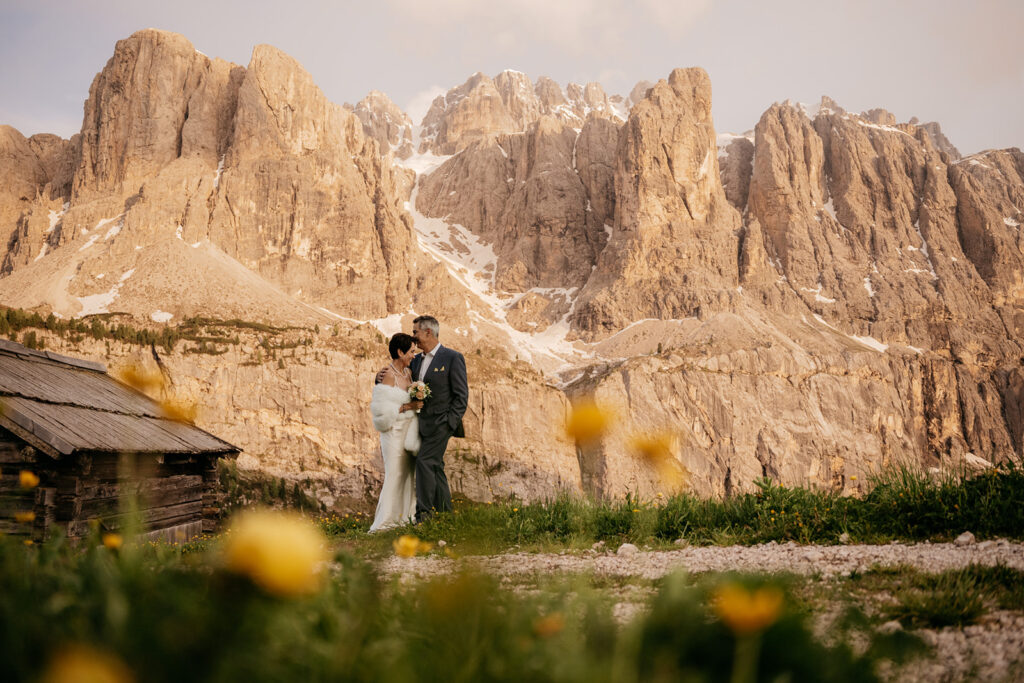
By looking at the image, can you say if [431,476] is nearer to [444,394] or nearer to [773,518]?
[444,394]

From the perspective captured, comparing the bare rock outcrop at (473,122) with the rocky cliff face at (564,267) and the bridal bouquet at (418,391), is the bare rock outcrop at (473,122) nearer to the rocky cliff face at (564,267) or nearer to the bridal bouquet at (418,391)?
the rocky cliff face at (564,267)

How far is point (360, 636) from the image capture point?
55.7 inches

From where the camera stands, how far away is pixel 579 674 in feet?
4.33

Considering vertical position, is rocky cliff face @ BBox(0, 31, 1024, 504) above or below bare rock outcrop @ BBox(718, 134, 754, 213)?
below

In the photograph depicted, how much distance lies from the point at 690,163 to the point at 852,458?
60231 millimetres

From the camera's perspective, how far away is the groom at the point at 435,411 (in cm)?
884

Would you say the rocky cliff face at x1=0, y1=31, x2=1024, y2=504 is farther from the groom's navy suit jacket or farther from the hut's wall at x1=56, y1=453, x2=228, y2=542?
the groom's navy suit jacket

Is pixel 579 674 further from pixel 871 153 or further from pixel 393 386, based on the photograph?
pixel 871 153

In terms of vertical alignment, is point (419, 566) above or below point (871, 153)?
→ below

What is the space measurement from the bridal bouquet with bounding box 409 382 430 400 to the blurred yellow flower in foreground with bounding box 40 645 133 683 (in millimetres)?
7613

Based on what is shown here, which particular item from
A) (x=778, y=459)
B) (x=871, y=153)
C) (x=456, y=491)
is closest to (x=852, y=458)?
(x=778, y=459)

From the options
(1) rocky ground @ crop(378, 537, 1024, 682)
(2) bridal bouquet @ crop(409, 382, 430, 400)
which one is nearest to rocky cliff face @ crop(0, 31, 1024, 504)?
(2) bridal bouquet @ crop(409, 382, 430, 400)

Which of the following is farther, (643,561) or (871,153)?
(871,153)

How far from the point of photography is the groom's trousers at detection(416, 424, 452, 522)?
28.8ft
